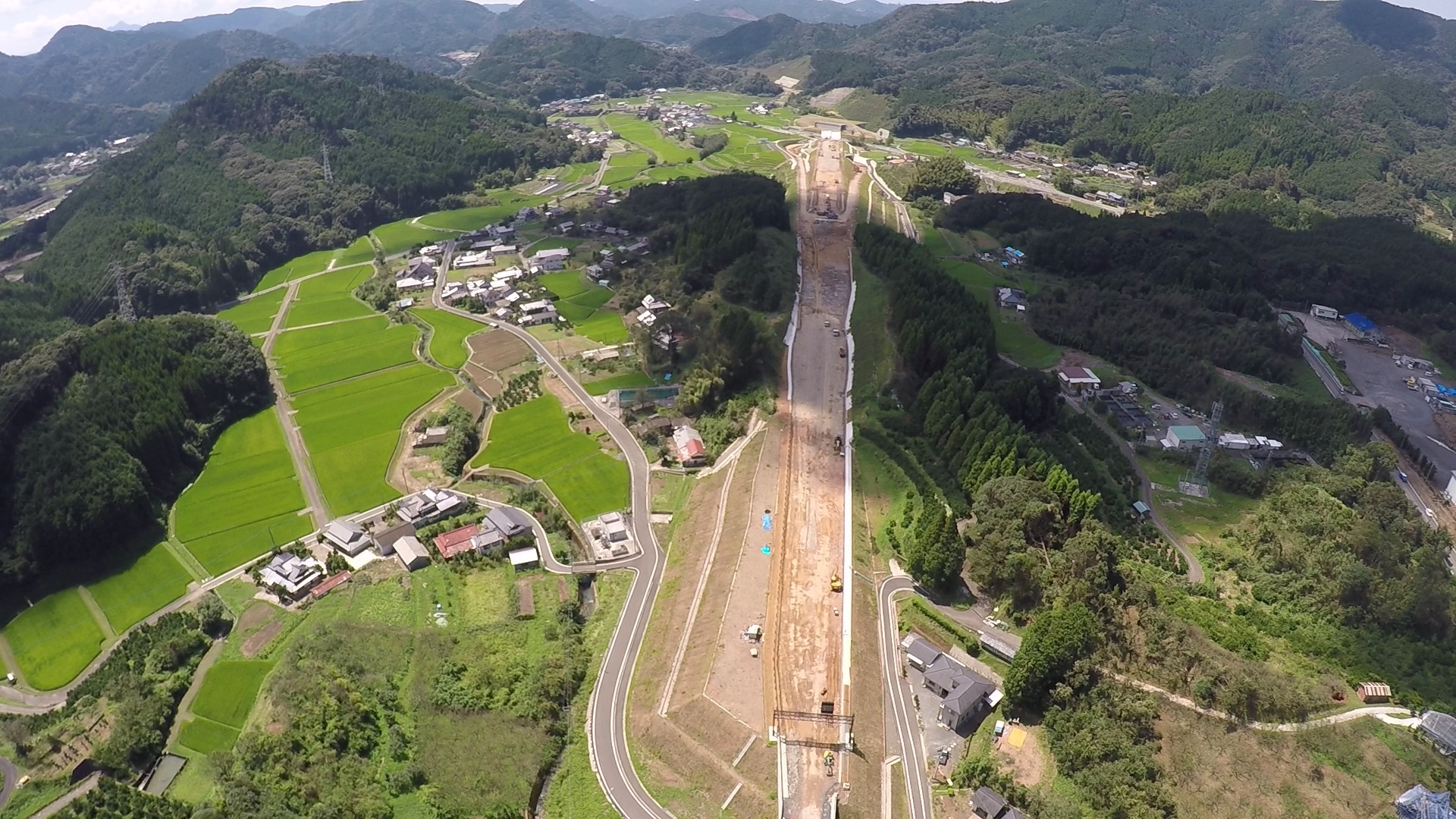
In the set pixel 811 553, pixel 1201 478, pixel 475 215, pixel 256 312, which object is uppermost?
pixel 475 215

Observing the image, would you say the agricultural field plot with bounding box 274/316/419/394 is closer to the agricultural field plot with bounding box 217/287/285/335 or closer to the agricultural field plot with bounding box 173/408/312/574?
the agricultural field plot with bounding box 217/287/285/335

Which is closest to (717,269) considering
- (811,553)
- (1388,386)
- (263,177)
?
(811,553)

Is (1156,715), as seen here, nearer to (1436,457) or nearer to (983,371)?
(983,371)

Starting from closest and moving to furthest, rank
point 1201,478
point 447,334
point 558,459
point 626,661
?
point 626,661
point 1201,478
point 558,459
point 447,334

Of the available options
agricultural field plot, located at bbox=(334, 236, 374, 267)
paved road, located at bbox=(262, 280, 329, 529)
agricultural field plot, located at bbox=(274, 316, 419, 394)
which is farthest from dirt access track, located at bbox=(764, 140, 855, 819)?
agricultural field plot, located at bbox=(334, 236, 374, 267)

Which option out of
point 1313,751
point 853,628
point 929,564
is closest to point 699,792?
Answer: point 853,628

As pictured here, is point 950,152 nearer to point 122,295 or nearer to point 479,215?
point 479,215
